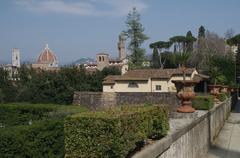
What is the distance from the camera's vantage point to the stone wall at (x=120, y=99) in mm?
23325

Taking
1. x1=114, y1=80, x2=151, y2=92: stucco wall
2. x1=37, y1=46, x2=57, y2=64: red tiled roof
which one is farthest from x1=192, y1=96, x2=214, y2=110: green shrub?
x1=37, y1=46, x2=57, y2=64: red tiled roof

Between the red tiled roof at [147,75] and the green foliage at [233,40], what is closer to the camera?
the red tiled roof at [147,75]

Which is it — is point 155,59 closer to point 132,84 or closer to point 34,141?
point 132,84

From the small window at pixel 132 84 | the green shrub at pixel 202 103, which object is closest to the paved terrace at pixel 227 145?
the green shrub at pixel 202 103

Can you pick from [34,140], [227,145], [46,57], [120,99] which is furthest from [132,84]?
[46,57]

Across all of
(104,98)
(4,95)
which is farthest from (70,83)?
(104,98)

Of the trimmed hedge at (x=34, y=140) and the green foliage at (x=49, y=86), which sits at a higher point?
the green foliage at (x=49, y=86)

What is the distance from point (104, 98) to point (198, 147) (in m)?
16.4

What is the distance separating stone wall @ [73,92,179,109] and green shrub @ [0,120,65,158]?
39.7 ft

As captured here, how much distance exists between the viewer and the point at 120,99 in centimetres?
2700

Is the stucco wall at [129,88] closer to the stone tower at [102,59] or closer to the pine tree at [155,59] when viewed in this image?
the pine tree at [155,59]

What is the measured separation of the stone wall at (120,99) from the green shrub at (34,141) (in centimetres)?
1209

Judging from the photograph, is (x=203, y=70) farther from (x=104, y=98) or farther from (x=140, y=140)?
(x=140, y=140)

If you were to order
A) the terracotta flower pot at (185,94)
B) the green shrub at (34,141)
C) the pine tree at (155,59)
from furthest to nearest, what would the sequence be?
the pine tree at (155,59) < the terracotta flower pot at (185,94) < the green shrub at (34,141)
